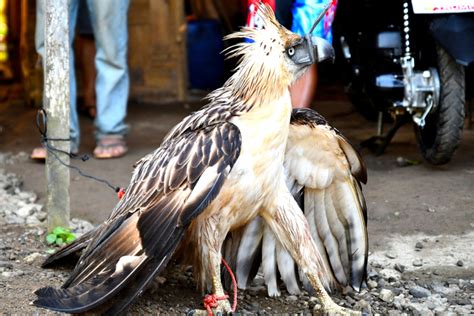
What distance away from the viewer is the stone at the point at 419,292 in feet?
13.4

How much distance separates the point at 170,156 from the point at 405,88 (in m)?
2.36

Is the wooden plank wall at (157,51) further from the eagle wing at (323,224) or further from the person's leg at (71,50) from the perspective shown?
the eagle wing at (323,224)

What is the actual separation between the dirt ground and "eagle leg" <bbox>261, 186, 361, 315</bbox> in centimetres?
19

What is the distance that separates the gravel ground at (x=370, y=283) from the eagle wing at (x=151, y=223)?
15.3 inches

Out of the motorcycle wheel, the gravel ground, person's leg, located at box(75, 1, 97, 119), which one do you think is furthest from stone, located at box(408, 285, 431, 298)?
person's leg, located at box(75, 1, 97, 119)

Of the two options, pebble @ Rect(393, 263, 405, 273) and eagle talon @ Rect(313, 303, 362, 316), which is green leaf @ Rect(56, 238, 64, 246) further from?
pebble @ Rect(393, 263, 405, 273)

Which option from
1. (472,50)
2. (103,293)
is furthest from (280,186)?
(472,50)

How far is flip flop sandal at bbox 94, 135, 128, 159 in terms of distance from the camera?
6.60 m

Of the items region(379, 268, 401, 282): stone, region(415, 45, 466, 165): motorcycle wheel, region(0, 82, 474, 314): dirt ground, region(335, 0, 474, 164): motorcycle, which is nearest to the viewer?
region(0, 82, 474, 314): dirt ground

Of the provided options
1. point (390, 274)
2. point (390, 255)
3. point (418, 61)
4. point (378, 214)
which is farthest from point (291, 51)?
point (418, 61)

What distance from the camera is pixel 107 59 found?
255 inches

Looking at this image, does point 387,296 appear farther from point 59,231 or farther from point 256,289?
point 59,231

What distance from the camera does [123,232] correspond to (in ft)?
11.7

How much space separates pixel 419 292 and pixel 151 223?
138 cm
